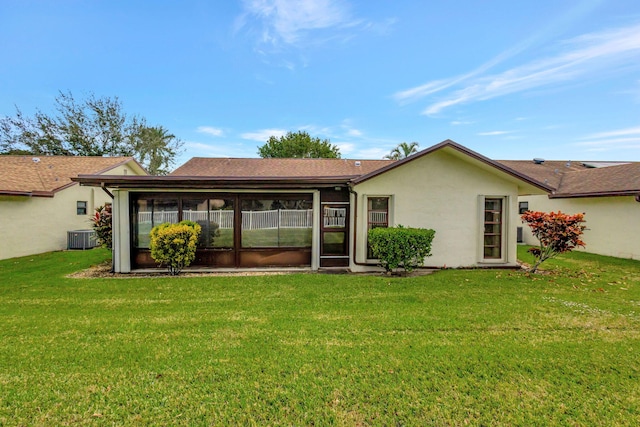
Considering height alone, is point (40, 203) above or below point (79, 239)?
above

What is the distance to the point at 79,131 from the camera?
88.6ft

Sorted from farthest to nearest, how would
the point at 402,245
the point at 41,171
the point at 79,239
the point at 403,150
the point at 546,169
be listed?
the point at 403,150, the point at 546,169, the point at 41,171, the point at 79,239, the point at 402,245

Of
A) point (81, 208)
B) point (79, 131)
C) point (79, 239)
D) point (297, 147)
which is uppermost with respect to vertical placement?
point (297, 147)

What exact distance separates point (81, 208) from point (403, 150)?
77.3ft

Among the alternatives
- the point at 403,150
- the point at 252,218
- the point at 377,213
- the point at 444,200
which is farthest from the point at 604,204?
the point at 403,150

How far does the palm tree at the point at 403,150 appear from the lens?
2680cm

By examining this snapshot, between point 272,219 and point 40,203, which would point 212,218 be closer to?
Answer: point 272,219

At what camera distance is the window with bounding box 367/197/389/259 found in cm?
856

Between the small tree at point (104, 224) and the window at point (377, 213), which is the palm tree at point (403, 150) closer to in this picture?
the window at point (377, 213)

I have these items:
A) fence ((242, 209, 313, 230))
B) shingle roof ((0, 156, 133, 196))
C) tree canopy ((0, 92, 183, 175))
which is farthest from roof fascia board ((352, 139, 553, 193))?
tree canopy ((0, 92, 183, 175))

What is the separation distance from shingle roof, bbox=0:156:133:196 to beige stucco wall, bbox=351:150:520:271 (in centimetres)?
1045

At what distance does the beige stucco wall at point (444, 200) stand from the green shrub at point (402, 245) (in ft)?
2.94

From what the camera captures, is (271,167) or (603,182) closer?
(603,182)

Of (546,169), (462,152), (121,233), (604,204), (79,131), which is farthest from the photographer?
(79,131)
